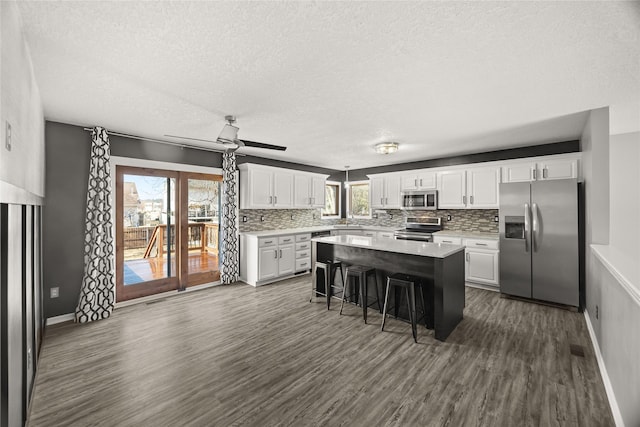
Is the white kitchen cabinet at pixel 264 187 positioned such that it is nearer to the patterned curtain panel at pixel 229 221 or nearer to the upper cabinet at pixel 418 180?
the patterned curtain panel at pixel 229 221

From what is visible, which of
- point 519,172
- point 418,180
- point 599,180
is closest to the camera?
point 599,180

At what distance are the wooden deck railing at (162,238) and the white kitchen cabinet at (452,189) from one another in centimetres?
439

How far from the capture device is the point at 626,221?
13.1ft

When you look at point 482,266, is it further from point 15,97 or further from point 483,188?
point 15,97

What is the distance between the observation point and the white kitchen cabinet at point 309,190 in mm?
6245

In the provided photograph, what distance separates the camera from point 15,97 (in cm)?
168

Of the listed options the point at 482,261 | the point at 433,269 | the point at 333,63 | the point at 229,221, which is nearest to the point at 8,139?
the point at 333,63

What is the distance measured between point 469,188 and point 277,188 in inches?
144

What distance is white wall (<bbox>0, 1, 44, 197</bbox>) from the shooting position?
4.51 feet

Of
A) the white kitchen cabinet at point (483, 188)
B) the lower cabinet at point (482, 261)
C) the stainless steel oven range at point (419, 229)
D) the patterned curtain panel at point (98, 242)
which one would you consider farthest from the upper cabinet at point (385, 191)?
the patterned curtain panel at point (98, 242)

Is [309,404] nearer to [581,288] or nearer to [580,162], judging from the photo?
[581,288]

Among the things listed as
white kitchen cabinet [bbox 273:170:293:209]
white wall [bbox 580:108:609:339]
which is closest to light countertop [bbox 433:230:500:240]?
white wall [bbox 580:108:609:339]

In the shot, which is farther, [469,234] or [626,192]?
[469,234]

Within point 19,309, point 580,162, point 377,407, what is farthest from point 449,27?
point 580,162
